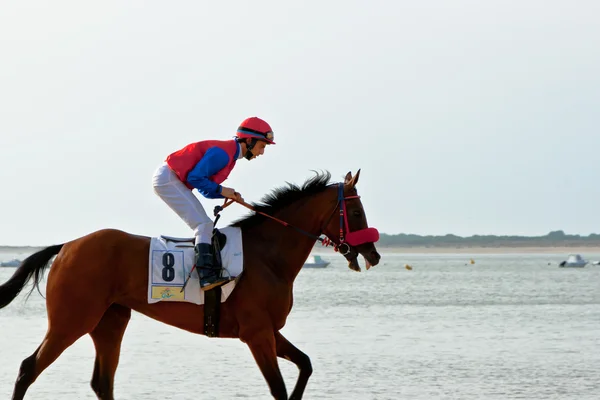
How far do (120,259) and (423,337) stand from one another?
403 inches

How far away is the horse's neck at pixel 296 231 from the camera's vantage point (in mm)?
9312

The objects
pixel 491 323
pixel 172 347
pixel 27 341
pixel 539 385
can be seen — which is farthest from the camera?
pixel 491 323

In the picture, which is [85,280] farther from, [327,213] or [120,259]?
[327,213]

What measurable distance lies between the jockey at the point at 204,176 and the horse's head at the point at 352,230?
0.84 meters

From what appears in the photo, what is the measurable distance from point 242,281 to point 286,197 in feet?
3.13

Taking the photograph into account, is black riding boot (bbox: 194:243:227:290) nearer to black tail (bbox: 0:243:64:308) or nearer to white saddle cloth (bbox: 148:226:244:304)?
white saddle cloth (bbox: 148:226:244:304)

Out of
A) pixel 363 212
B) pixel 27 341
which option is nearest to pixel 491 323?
pixel 27 341

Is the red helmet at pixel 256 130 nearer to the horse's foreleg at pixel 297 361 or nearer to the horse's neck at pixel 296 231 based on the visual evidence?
the horse's neck at pixel 296 231

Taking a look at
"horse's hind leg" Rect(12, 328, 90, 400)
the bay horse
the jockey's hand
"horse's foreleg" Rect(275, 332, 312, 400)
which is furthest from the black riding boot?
"horse's hind leg" Rect(12, 328, 90, 400)

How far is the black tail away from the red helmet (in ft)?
6.66

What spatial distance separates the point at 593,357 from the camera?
48.6ft

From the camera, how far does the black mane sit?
954 cm

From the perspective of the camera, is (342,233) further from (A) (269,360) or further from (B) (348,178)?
(A) (269,360)

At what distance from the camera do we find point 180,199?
9.35 meters
